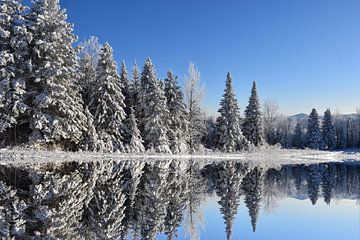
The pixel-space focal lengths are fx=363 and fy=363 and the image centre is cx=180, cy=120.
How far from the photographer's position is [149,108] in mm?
43562

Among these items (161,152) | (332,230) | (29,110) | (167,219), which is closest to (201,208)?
(167,219)

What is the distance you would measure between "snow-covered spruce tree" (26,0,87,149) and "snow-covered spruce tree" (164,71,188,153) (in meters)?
14.7

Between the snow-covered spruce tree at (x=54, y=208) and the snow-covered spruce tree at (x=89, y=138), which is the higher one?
the snow-covered spruce tree at (x=89, y=138)

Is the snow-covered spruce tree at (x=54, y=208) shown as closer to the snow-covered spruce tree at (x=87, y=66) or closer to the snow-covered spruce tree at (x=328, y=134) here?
the snow-covered spruce tree at (x=87, y=66)

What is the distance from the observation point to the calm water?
8.97m

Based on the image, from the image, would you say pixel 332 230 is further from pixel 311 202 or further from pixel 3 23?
pixel 3 23

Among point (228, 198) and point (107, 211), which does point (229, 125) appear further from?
point (107, 211)

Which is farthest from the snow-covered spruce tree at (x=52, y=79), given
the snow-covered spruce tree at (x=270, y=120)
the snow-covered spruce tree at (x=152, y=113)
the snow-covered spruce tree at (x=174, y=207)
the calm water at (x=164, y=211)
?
the snow-covered spruce tree at (x=270, y=120)

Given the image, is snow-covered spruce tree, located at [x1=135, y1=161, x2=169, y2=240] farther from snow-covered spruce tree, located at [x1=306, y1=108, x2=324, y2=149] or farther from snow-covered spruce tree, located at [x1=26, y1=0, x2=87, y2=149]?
snow-covered spruce tree, located at [x1=306, y1=108, x2=324, y2=149]

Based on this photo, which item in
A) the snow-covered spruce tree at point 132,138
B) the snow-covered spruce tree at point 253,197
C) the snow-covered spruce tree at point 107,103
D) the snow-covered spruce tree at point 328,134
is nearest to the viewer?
the snow-covered spruce tree at point 253,197

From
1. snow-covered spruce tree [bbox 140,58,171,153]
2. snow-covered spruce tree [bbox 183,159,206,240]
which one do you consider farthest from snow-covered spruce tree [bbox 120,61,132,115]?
snow-covered spruce tree [bbox 183,159,206,240]

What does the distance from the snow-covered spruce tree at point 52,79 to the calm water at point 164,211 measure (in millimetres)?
12757

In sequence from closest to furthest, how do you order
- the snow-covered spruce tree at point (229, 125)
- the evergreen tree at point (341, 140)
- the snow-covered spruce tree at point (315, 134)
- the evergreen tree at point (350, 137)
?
1. the snow-covered spruce tree at point (229, 125)
2. the snow-covered spruce tree at point (315, 134)
3. the evergreen tree at point (341, 140)
4. the evergreen tree at point (350, 137)

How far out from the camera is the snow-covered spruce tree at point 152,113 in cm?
4281
